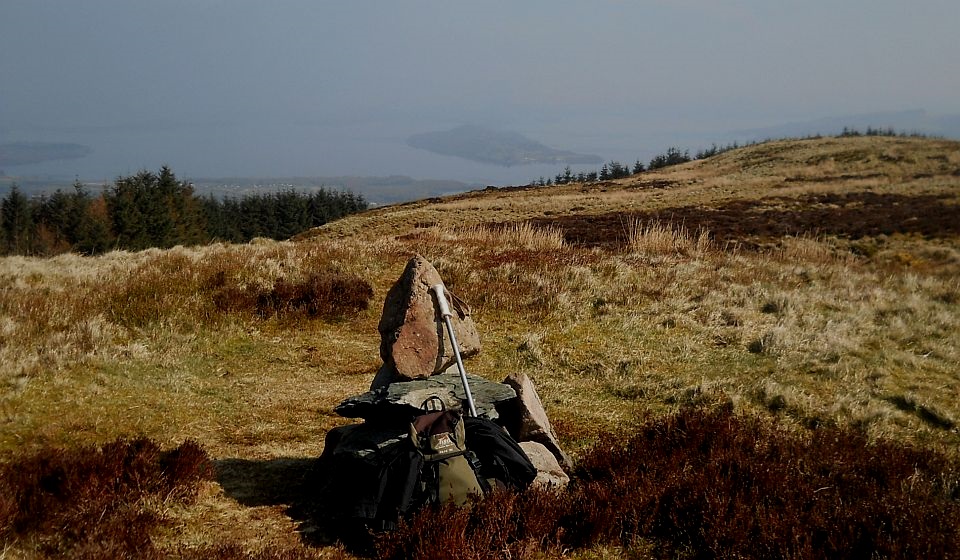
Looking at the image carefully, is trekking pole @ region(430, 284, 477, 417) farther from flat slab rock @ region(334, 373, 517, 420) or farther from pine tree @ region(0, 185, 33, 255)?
pine tree @ region(0, 185, 33, 255)

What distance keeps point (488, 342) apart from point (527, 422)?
4.33 m

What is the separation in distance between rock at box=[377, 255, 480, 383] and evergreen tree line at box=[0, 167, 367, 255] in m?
46.7

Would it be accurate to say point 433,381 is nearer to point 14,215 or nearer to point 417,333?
point 417,333

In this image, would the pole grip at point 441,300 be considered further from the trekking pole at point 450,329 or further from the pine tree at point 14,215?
the pine tree at point 14,215

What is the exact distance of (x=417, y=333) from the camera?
5.95 metres

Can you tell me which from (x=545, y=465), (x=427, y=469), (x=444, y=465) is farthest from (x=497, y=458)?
(x=545, y=465)

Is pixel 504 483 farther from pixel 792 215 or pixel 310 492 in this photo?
pixel 792 215

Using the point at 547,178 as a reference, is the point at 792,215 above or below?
below

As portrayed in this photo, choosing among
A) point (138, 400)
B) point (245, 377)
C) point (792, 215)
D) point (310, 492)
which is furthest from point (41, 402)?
point (792, 215)

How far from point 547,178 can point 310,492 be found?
12102 centimetres

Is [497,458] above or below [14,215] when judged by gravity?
below

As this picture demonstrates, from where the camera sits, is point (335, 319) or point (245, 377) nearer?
point (245, 377)

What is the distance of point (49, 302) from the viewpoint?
9.30 m

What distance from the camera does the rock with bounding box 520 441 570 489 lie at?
511 cm
